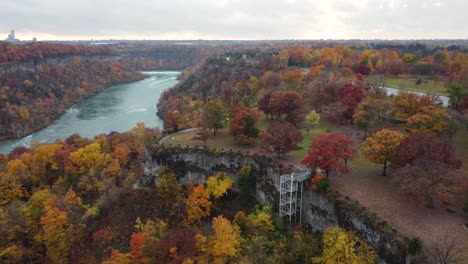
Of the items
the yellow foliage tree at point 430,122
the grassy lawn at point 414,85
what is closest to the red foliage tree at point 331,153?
the yellow foliage tree at point 430,122

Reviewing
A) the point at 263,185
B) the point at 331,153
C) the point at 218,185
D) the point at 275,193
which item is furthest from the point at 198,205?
the point at 331,153

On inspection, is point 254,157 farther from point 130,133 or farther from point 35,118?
point 35,118

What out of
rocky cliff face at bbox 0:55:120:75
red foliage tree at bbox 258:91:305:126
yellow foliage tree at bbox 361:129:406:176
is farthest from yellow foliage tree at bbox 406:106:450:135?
rocky cliff face at bbox 0:55:120:75

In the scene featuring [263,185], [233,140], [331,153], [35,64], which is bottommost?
[263,185]

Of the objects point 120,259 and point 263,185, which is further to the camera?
point 263,185

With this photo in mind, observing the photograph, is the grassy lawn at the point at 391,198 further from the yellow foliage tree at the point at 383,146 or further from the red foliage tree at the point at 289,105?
the red foliage tree at the point at 289,105

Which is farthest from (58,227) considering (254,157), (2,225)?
(254,157)

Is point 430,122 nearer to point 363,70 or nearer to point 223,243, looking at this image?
point 223,243
